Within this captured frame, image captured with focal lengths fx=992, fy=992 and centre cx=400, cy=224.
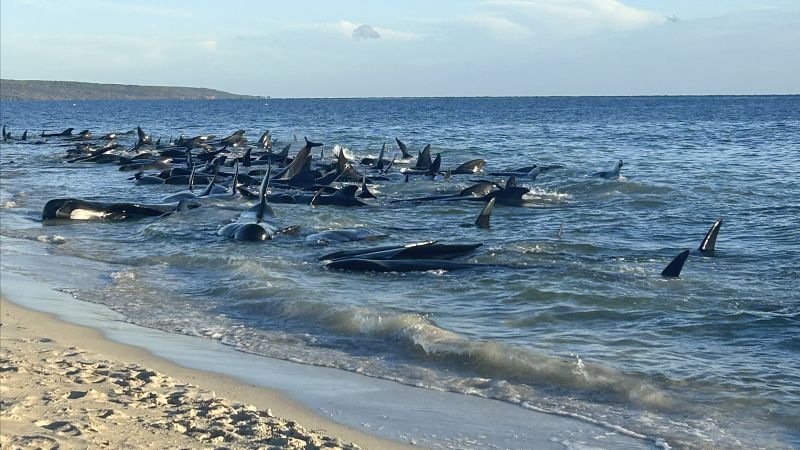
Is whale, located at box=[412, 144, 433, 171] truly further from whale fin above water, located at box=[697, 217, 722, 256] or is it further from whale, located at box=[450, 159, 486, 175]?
whale fin above water, located at box=[697, 217, 722, 256]

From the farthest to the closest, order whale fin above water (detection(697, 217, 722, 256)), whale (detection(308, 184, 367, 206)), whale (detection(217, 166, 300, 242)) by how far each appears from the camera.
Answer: whale (detection(308, 184, 367, 206)), whale (detection(217, 166, 300, 242)), whale fin above water (detection(697, 217, 722, 256))

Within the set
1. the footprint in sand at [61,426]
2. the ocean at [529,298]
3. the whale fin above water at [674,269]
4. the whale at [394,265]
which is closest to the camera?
the footprint in sand at [61,426]

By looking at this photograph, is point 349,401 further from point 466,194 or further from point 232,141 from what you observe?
point 232,141

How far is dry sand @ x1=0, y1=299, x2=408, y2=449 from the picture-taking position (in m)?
5.64

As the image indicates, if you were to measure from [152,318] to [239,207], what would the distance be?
30.8ft

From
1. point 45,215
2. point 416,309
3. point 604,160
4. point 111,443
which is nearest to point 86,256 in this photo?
point 45,215

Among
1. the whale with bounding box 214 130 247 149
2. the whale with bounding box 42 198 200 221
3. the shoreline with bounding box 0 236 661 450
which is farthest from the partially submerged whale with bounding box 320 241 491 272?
the whale with bounding box 214 130 247 149

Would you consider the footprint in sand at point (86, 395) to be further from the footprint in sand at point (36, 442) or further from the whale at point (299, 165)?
the whale at point (299, 165)

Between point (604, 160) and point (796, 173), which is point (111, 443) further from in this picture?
point (604, 160)

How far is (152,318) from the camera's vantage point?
9.96 meters

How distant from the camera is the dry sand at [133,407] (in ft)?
18.5

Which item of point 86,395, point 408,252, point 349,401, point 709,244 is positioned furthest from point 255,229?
point 86,395

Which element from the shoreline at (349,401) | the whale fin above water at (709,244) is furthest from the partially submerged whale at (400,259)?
the shoreline at (349,401)

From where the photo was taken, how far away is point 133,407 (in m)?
6.32
